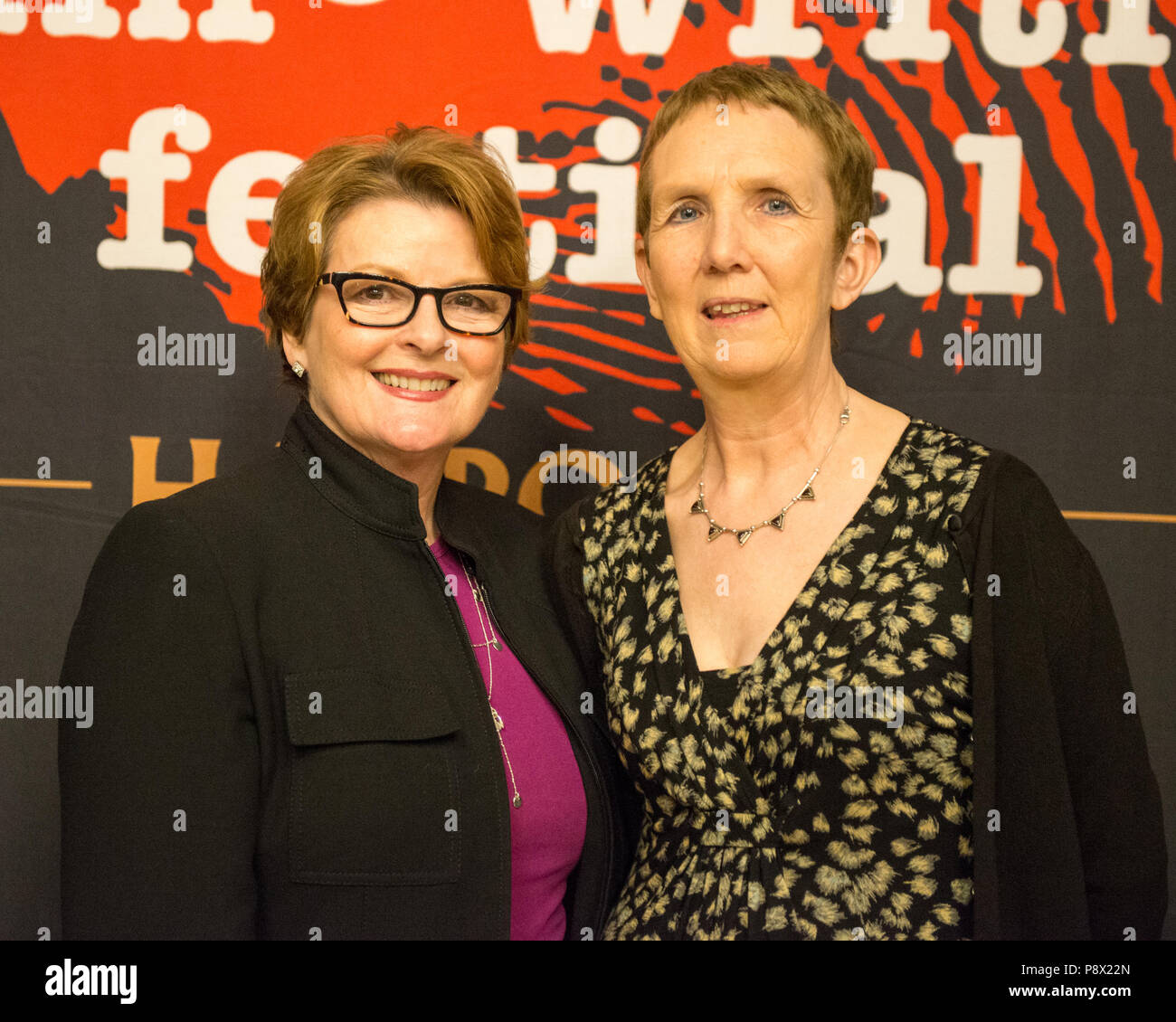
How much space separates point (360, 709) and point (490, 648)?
289 mm

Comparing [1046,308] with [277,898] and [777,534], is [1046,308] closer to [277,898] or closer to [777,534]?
[777,534]

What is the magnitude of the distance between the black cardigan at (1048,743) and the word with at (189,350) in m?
1.61

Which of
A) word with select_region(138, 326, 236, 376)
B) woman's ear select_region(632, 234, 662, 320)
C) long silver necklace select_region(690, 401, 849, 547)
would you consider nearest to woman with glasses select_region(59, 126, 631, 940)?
woman's ear select_region(632, 234, 662, 320)

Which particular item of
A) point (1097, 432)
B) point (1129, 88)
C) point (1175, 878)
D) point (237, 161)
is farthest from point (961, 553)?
point (237, 161)

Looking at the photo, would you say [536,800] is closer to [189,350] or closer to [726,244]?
[726,244]

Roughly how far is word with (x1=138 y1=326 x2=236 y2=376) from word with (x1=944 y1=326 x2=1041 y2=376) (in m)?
1.56

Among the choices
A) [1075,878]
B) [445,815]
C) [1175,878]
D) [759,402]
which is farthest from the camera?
[1175,878]

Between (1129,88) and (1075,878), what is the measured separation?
1.74 metres

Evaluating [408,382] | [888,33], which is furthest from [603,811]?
[888,33]

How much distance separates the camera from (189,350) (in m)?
2.40

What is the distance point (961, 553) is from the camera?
148 centimetres

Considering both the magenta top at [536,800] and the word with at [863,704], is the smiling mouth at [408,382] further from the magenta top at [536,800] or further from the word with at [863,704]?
the word with at [863,704]

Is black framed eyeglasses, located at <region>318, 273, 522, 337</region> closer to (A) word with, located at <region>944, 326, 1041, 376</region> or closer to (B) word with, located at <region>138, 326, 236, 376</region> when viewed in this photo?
(B) word with, located at <region>138, 326, 236, 376</region>

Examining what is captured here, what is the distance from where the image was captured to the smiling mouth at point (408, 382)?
5.81ft
